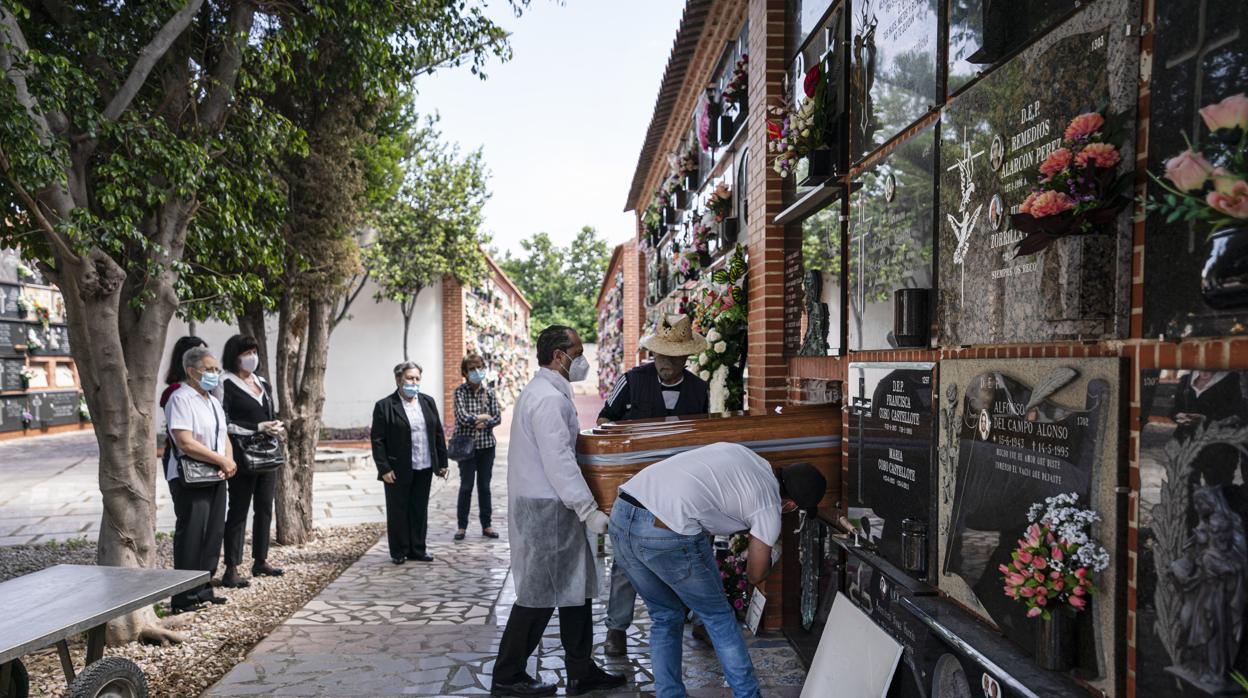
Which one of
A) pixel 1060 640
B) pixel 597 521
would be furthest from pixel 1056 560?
pixel 597 521

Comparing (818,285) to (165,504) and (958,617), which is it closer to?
(958,617)

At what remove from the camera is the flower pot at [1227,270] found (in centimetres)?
168

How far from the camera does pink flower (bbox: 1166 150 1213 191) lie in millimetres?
1741

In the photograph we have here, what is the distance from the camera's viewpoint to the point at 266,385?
7.13m

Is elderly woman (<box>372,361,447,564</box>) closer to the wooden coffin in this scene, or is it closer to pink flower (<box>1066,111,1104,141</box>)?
the wooden coffin

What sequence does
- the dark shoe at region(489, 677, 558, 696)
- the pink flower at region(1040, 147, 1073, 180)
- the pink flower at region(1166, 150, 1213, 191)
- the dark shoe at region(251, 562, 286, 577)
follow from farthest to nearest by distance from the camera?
the dark shoe at region(251, 562, 286, 577) → the dark shoe at region(489, 677, 558, 696) → the pink flower at region(1040, 147, 1073, 180) → the pink flower at region(1166, 150, 1213, 191)

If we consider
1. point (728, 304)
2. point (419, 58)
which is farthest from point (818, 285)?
point (419, 58)

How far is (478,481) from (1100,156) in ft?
23.4

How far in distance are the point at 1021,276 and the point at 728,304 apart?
3.70m

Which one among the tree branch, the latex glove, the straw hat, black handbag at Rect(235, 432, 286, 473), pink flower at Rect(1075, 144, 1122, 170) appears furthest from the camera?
black handbag at Rect(235, 432, 286, 473)

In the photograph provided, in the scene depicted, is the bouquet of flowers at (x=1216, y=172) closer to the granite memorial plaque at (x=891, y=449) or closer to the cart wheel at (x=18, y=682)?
the granite memorial plaque at (x=891, y=449)

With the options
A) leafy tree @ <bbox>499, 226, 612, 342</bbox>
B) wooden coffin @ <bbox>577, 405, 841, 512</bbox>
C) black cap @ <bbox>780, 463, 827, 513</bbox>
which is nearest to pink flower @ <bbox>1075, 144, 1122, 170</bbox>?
black cap @ <bbox>780, 463, 827, 513</bbox>

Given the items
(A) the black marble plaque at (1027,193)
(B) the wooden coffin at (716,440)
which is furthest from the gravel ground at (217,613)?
(A) the black marble plaque at (1027,193)

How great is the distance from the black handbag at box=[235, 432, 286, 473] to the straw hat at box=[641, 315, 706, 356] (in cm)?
330
